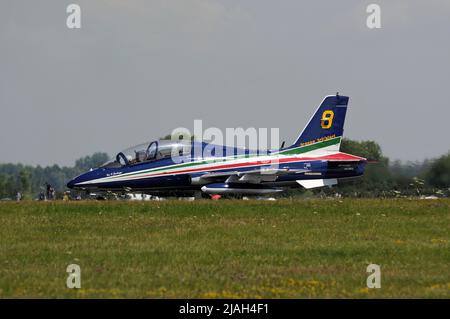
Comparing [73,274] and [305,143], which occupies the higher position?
[305,143]

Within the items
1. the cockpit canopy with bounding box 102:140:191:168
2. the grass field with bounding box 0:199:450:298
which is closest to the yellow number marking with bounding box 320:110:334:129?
the cockpit canopy with bounding box 102:140:191:168

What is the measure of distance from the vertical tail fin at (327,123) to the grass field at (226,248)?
458 inches

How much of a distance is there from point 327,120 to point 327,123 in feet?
0.50

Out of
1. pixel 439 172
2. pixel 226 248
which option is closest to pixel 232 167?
pixel 439 172

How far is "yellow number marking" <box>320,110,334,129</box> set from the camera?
132ft

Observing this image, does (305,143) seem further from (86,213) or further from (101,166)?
(86,213)

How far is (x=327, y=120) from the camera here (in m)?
40.3

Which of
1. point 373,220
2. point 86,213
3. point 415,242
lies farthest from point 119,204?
point 415,242

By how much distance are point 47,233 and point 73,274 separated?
214 inches

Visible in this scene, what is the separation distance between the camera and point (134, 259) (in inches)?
747

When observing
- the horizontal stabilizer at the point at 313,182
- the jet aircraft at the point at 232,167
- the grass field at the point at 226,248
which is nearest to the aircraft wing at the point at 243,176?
the jet aircraft at the point at 232,167

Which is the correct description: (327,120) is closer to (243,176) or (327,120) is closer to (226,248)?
(243,176)

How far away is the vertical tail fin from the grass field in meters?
11.6

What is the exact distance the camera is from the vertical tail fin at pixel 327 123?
131 ft
